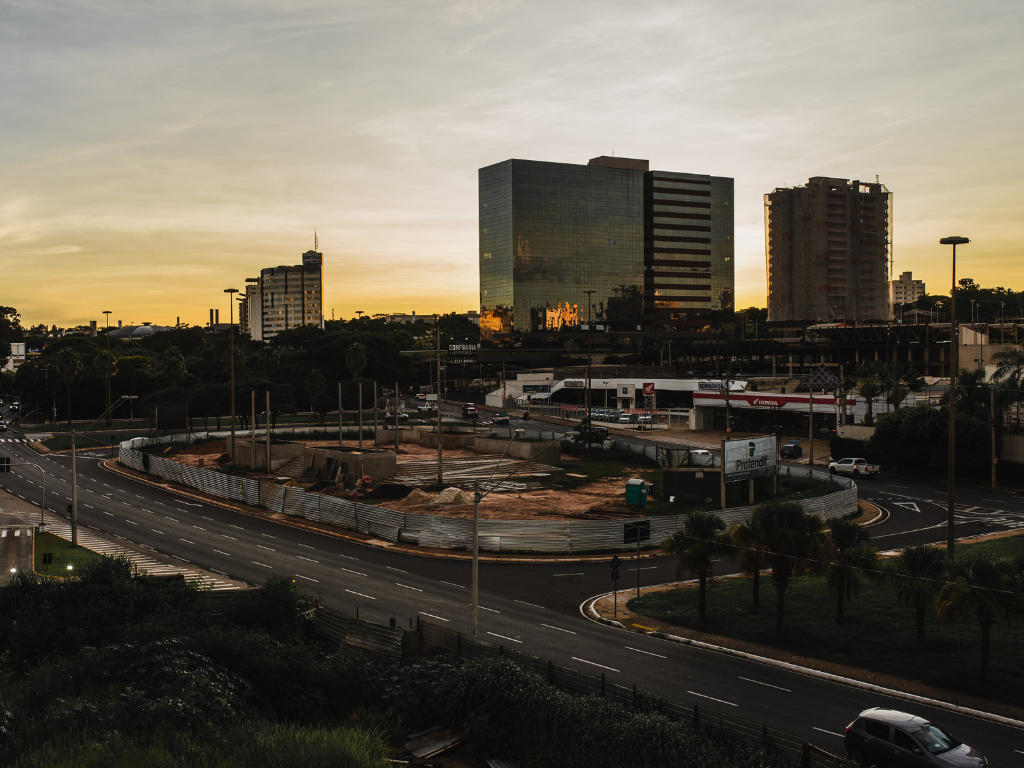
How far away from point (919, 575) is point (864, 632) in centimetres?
385

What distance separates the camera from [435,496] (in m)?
59.3

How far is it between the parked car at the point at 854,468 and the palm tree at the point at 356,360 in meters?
86.2

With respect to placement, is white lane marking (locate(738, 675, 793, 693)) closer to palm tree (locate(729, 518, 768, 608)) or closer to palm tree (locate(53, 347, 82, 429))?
palm tree (locate(729, 518, 768, 608))

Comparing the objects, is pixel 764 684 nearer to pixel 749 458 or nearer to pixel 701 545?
pixel 701 545

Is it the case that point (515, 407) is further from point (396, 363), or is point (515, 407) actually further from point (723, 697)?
point (723, 697)

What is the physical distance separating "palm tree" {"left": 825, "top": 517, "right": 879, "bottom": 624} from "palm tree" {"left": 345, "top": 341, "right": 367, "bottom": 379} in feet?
369

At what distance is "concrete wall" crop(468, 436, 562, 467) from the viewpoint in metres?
78.2

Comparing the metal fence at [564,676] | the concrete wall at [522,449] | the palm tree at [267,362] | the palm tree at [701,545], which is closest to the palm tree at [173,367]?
the palm tree at [267,362]

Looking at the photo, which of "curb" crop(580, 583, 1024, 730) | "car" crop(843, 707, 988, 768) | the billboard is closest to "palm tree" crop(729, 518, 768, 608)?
"curb" crop(580, 583, 1024, 730)

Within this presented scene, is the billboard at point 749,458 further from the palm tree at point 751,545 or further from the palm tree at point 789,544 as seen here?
the palm tree at point 789,544

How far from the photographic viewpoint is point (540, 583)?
39500 mm

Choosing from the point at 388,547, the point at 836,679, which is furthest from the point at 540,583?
the point at 836,679

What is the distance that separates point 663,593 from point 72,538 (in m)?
34.2

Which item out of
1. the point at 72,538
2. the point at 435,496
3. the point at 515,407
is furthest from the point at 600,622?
the point at 515,407
